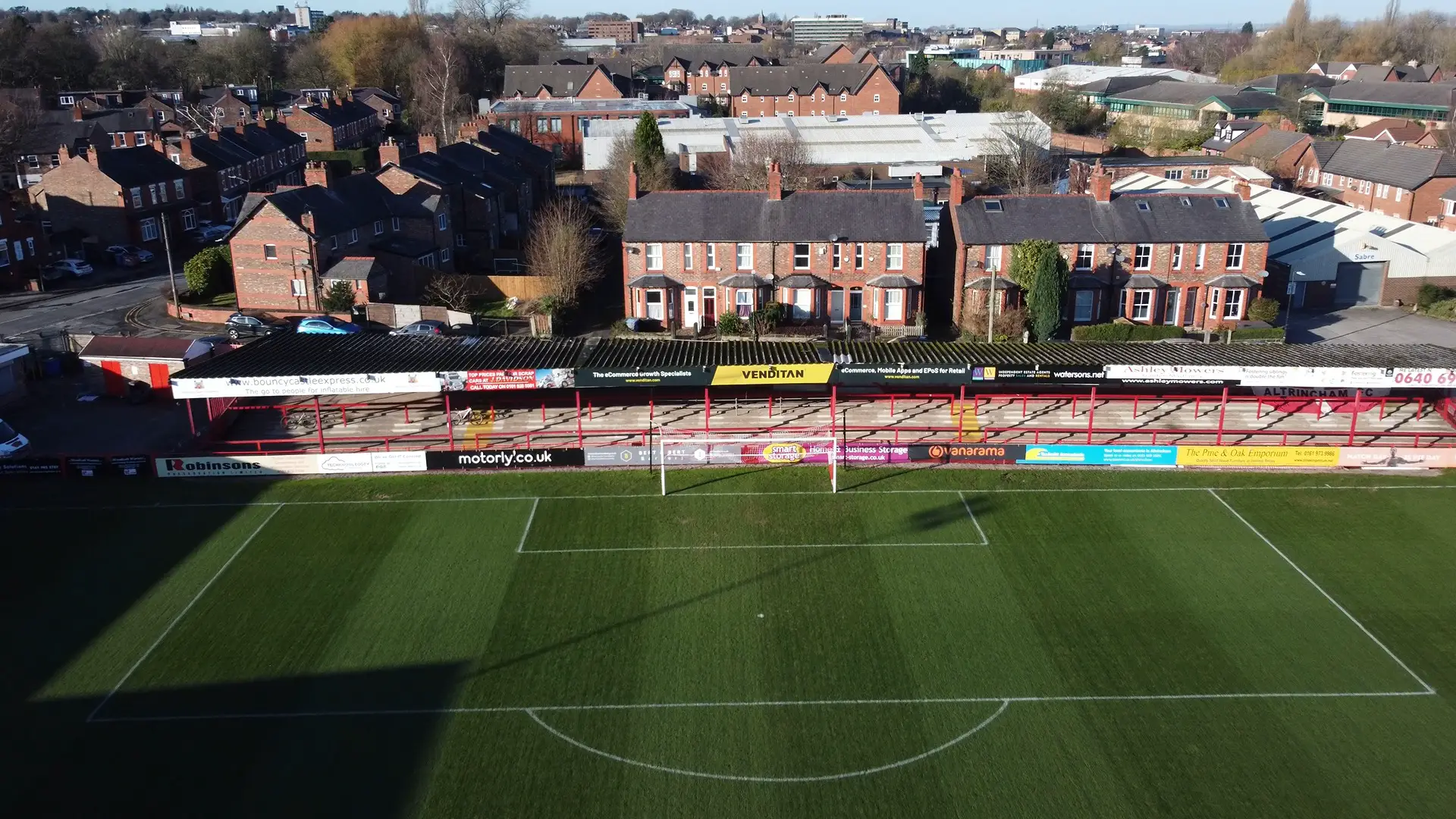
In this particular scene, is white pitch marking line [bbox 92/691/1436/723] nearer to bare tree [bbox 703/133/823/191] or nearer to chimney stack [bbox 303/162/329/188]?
chimney stack [bbox 303/162/329/188]

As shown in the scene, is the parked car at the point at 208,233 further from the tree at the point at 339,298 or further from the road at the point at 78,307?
the tree at the point at 339,298

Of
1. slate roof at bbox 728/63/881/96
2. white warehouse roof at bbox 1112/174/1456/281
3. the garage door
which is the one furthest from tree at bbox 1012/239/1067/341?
slate roof at bbox 728/63/881/96

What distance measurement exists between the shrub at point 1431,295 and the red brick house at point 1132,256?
10290mm

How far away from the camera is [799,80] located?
111 m

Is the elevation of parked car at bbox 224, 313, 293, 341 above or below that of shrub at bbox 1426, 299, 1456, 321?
above

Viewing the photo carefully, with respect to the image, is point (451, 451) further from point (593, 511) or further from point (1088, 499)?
point (1088, 499)

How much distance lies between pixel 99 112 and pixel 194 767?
93554 mm

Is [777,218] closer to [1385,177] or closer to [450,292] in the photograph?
[450,292]

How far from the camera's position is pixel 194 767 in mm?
19969

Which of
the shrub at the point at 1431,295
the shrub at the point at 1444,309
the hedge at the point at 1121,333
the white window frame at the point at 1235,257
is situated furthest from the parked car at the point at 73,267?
the shrub at the point at 1444,309

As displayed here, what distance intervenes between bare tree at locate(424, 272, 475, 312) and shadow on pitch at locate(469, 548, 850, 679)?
28438 millimetres

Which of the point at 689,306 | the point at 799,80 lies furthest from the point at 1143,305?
the point at 799,80

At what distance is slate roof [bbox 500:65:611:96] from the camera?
109000 mm

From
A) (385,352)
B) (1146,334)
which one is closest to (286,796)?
(385,352)
